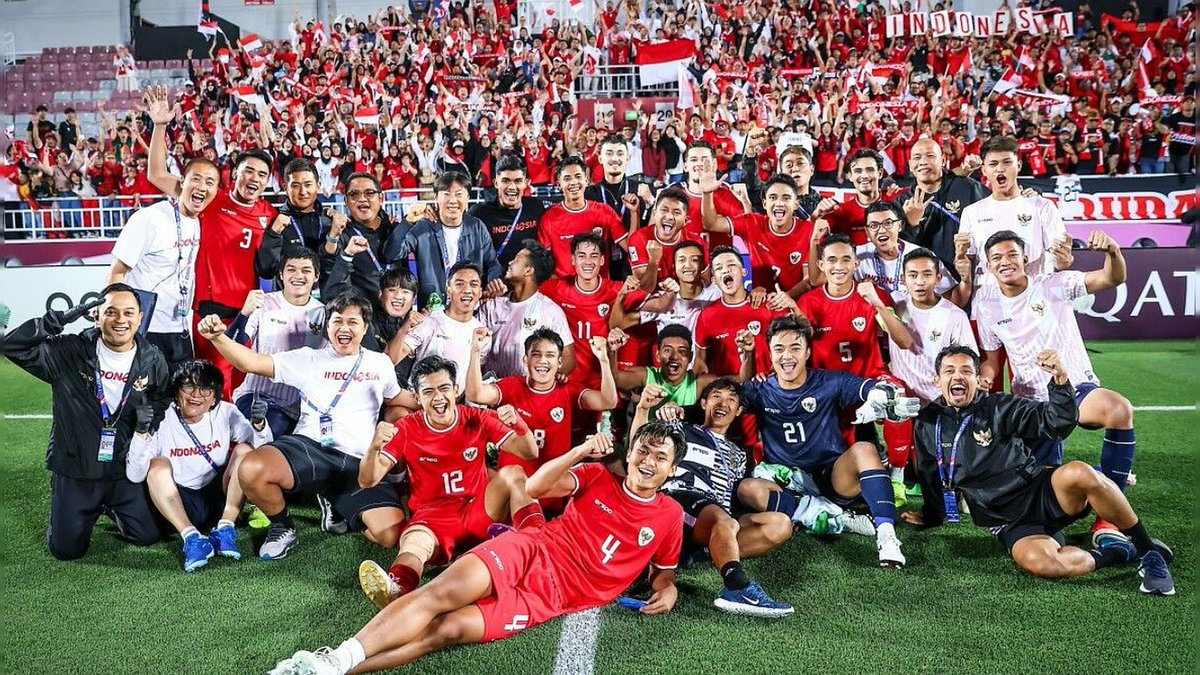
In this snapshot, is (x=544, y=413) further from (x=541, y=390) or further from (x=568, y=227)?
(x=568, y=227)

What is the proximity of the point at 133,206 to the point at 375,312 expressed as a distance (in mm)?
9508

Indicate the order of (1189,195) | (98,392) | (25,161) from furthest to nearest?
(25,161)
(1189,195)
(98,392)

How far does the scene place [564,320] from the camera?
6.17m

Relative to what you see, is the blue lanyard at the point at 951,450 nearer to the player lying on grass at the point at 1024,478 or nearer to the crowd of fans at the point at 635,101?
the player lying on grass at the point at 1024,478

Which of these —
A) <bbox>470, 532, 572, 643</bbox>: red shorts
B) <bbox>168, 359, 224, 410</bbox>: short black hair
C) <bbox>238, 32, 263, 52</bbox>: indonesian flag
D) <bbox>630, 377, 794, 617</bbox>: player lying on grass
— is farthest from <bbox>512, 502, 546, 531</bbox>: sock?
<bbox>238, 32, 263, 52</bbox>: indonesian flag

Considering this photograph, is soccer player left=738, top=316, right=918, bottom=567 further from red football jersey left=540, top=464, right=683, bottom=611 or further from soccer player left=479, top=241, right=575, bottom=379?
soccer player left=479, top=241, right=575, bottom=379

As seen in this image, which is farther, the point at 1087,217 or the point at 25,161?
the point at 25,161

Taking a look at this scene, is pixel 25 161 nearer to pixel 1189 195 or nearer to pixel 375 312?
pixel 375 312

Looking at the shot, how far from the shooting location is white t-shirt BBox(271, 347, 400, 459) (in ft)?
17.4

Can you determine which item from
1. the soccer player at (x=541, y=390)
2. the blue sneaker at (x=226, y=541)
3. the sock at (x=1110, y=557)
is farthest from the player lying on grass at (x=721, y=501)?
the blue sneaker at (x=226, y=541)

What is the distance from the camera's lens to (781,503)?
16.6 feet

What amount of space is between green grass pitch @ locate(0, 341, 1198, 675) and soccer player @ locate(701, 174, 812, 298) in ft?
6.63

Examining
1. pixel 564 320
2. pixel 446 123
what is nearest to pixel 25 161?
pixel 446 123

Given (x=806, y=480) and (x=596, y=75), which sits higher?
(x=596, y=75)
